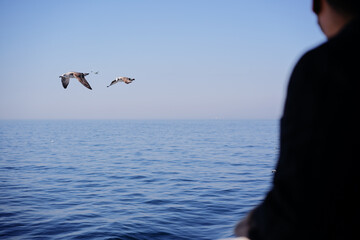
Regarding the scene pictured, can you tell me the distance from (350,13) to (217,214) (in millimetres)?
12122

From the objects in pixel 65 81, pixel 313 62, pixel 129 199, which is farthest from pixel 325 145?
pixel 65 81

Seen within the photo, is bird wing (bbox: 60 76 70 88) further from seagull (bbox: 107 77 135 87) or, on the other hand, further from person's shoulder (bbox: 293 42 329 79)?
person's shoulder (bbox: 293 42 329 79)

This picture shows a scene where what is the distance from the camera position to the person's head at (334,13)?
1.35m

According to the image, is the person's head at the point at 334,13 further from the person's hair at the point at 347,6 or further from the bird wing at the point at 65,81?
the bird wing at the point at 65,81

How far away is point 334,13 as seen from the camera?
141cm

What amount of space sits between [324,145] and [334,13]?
0.59 metres

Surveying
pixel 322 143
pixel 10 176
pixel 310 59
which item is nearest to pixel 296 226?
pixel 322 143

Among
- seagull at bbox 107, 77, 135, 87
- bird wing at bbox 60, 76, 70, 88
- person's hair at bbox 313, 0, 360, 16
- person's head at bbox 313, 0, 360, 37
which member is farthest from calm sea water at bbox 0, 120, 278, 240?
person's hair at bbox 313, 0, 360, 16

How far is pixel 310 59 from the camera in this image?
121 centimetres

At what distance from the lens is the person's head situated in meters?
1.35

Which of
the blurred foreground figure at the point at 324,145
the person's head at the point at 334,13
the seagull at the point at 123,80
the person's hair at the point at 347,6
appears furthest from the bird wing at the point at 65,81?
the blurred foreground figure at the point at 324,145

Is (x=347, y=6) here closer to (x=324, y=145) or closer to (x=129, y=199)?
(x=324, y=145)

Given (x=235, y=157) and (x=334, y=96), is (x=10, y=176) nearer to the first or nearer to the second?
(x=235, y=157)

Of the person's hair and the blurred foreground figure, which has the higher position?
the person's hair
